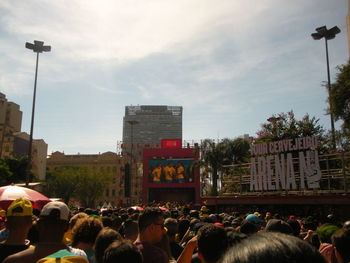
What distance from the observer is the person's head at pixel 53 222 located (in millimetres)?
3332

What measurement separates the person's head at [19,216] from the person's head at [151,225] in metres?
1.23

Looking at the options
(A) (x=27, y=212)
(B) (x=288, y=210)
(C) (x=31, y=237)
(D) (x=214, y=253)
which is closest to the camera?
(D) (x=214, y=253)

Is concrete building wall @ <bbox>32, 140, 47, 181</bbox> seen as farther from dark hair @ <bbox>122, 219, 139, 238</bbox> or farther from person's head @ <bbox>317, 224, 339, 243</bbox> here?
person's head @ <bbox>317, 224, 339, 243</bbox>

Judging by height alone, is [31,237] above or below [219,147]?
below

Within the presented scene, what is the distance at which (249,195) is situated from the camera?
21.2 meters

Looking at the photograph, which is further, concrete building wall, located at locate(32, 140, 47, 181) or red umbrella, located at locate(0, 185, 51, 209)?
concrete building wall, located at locate(32, 140, 47, 181)

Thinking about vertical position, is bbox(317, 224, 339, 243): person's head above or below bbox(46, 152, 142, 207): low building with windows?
below

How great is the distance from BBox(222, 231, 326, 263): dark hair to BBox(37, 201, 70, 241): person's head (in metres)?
2.71

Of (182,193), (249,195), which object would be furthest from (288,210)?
(182,193)

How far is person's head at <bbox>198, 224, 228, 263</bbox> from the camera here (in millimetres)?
3412

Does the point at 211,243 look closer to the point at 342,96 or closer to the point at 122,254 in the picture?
the point at 122,254

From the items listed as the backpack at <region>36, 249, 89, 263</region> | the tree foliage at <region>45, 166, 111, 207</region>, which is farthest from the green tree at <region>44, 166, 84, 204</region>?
the backpack at <region>36, 249, 89, 263</region>

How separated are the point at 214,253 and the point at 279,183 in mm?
17196

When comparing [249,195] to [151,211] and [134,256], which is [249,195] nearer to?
[151,211]
